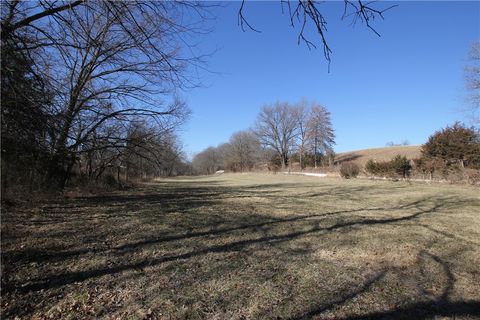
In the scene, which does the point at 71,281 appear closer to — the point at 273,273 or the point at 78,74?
the point at 273,273

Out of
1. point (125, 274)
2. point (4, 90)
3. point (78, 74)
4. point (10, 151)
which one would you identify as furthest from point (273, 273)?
point (78, 74)

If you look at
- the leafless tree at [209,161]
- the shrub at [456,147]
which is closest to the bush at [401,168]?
the shrub at [456,147]

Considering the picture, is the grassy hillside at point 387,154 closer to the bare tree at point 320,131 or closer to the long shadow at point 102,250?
the bare tree at point 320,131

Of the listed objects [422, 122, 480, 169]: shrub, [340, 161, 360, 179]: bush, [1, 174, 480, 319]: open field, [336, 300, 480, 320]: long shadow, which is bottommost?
[336, 300, 480, 320]: long shadow

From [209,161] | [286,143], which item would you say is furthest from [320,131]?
[209,161]

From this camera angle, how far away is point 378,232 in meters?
7.66

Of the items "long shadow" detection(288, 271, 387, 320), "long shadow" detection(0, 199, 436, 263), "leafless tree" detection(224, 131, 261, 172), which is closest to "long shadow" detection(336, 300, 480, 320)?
"long shadow" detection(288, 271, 387, 320)

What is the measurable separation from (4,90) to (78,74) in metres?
8.03

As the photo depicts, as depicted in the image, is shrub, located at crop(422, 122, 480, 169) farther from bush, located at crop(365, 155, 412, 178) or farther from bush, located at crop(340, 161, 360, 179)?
bush, located at crop(340, 161, 360, 179)

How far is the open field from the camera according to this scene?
12.5ft

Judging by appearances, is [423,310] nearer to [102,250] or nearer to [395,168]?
[102,250]

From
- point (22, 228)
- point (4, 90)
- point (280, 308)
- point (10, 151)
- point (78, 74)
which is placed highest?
point (78, 74)

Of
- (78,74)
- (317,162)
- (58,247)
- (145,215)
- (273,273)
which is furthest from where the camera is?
(317,162)

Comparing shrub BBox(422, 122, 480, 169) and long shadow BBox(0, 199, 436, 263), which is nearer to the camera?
long shadow BBox(0, 199, 436, 263)
